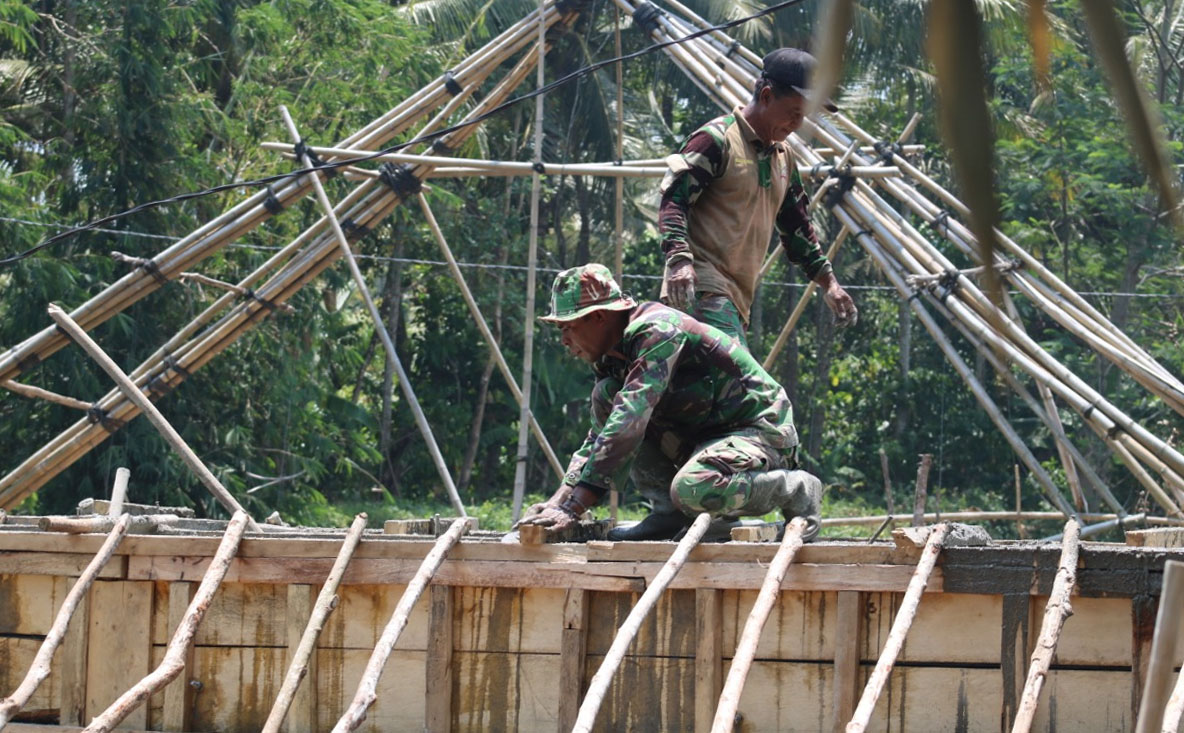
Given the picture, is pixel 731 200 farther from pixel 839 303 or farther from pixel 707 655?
pixel 707 655

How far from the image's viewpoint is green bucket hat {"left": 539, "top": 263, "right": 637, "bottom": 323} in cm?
486

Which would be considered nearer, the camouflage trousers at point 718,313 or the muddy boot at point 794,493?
the muddy boot at point 794,493

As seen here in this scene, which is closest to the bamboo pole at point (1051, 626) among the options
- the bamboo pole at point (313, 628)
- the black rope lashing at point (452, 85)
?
the bamboo pole at point (313, 628)

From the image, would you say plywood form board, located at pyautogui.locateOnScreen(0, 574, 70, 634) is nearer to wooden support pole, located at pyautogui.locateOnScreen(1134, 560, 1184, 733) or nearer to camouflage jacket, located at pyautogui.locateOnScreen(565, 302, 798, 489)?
camouflage jacket, located at pyautogui.locateOnScreen(565, 302, 798, 489)

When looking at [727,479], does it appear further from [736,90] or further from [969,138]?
[736,90]

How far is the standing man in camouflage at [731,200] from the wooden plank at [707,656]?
1537 millimetres

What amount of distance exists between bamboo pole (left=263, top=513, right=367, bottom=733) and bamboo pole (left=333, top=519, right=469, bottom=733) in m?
0.16

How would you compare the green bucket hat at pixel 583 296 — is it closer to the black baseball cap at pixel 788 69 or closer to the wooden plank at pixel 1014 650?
the black baseball cap at pixel 788 69

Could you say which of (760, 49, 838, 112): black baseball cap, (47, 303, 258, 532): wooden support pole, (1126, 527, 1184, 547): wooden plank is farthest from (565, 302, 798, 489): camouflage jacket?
(47, 303, 258, 532): wooden support pole

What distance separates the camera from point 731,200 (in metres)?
5.75

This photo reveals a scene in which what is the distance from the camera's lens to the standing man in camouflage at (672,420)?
459cm

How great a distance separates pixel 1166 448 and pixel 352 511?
1583cm

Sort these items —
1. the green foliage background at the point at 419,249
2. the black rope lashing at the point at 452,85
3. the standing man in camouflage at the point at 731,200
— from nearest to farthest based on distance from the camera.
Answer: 1. the standing man in camouflage at the point at 731,200
2. the black rope lashing at the point at 452,85
3. the green foliage background at the point at 419,249

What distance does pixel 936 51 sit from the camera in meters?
1.07
